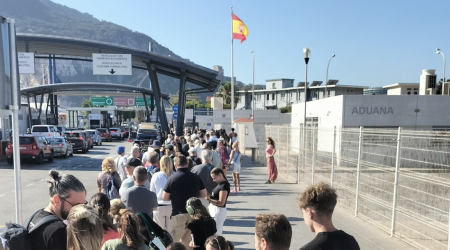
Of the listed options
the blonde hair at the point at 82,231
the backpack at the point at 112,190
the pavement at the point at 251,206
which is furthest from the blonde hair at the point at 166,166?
the blonde hair at the point at 82,231

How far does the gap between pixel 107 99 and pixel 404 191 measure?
71.0 m

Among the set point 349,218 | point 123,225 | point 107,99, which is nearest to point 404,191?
point 349,218

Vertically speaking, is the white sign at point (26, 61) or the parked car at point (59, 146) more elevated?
the white sign at point (26, 61)

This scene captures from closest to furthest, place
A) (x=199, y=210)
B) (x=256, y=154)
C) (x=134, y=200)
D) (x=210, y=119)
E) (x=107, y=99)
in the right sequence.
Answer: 1. (x=199, y=210)
2. (x=134, y=200)
3. (x=256, y=154)
4. (x=210, y=119)
5. (x=107, y=99)

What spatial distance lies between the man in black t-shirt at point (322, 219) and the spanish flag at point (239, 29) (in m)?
21.6

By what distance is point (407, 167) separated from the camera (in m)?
5.84

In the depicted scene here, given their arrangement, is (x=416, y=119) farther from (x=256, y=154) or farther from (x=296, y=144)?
(x=296, y=144)

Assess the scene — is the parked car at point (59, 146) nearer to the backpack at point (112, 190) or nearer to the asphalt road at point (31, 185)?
the asphalt road at point (31, 185)

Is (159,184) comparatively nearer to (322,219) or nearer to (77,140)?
(322,219)

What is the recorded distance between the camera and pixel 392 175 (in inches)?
271

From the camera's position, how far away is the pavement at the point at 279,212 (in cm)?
578

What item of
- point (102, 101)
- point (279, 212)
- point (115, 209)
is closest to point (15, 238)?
point (115, 209)

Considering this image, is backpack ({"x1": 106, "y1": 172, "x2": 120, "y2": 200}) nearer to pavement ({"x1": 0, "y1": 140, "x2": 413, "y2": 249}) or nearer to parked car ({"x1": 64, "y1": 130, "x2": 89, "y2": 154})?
pavement ({"x1": 0, "y1": 140, "x2": 413, "y2": 249})

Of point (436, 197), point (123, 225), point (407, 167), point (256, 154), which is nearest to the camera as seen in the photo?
point (123, 225)
